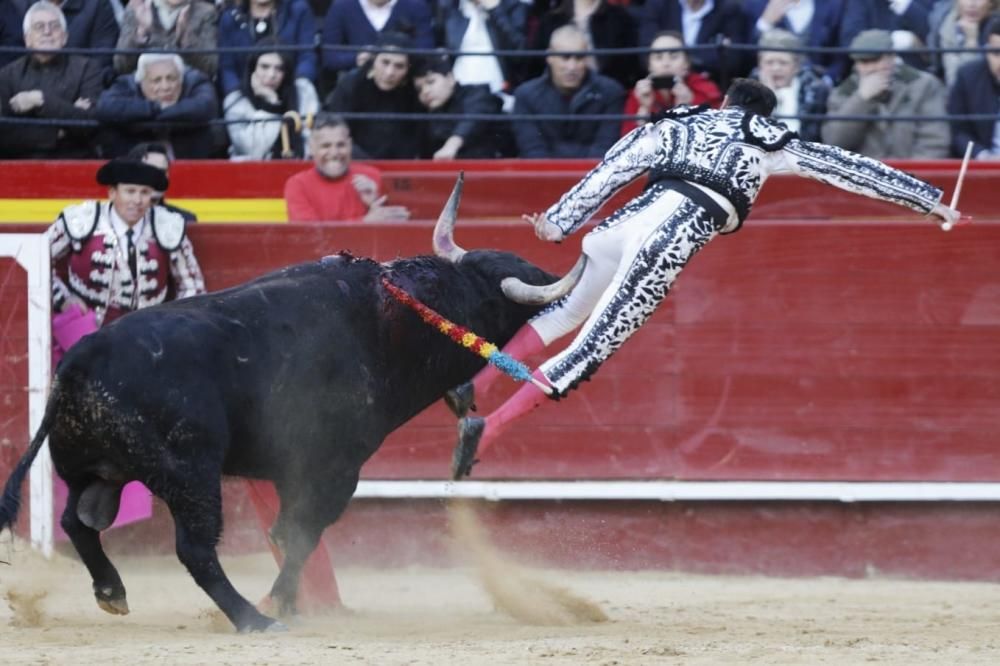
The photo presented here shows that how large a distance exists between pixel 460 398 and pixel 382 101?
2.27 m

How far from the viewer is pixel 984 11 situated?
326 inches

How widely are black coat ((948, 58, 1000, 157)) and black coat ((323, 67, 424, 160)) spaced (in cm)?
219

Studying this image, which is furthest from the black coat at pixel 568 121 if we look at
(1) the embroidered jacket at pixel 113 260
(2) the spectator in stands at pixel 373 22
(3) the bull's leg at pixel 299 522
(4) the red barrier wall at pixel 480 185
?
(3) the bull's leg at pixel 299 522

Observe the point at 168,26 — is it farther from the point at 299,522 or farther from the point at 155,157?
the point at 299,522

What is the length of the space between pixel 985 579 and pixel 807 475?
759 mm

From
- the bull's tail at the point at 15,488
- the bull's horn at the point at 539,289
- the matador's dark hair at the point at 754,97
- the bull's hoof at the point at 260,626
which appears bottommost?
the bull's hoof at the point at 260,626

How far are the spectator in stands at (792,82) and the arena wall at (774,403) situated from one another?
0.77 meters

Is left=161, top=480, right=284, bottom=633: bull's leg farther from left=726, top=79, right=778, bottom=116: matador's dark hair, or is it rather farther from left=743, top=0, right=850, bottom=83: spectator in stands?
left=743, top=0, right=850, bottom=83: spectator in stands

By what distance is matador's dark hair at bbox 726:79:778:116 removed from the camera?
20.8ft

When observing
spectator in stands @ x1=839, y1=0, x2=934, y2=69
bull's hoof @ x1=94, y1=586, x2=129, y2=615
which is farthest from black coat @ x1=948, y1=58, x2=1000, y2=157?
bull's hoof @ x1=94, y1=586, x2=129, y2=615

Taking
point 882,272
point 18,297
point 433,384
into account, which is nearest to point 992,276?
point 882,272

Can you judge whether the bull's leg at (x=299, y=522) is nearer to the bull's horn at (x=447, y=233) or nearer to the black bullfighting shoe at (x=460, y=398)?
the black bullfighting shoe at (x=460, y=398)

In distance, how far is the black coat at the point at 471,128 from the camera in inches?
330

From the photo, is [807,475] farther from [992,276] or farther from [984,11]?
[984,11]
